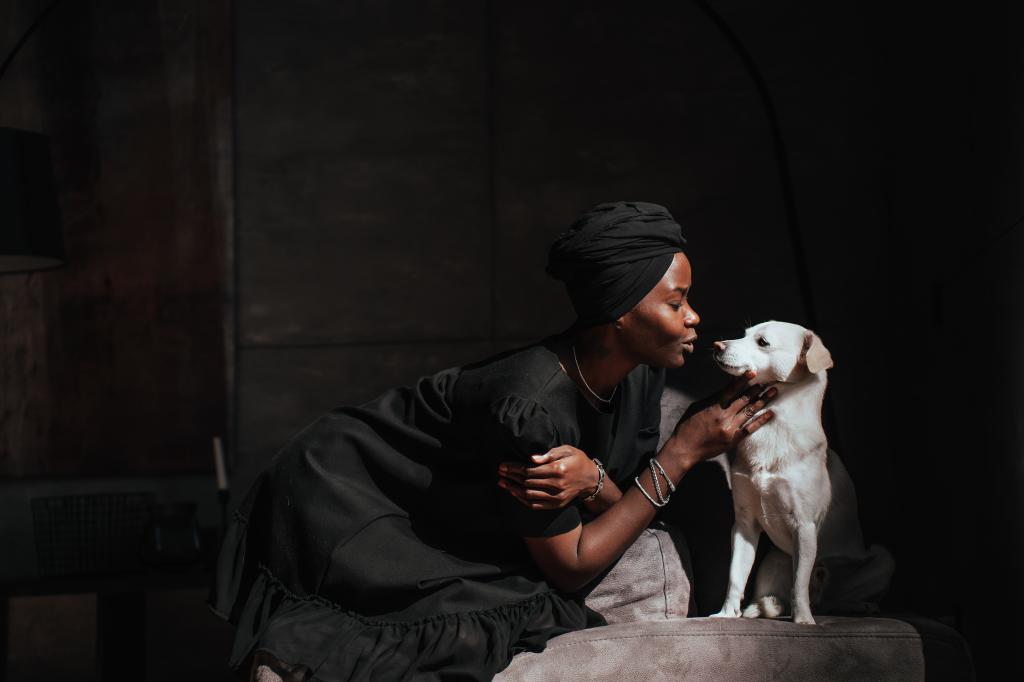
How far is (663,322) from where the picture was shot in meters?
2.12

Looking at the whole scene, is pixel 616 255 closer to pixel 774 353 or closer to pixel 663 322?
pixel 663 322

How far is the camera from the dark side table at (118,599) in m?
3.29

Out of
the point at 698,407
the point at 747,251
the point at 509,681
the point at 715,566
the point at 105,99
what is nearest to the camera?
the point at 509,681

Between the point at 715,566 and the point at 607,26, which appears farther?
the point at 607,26

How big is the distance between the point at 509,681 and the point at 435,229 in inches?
88.3

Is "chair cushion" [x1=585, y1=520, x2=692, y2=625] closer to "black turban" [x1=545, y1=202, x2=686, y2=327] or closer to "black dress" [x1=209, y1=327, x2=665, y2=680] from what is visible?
"black dress" [x1=209, y1=327, x2=665, y2=680]

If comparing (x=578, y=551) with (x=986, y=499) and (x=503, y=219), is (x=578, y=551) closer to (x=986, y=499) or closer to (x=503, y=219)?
(x=986, y=499)

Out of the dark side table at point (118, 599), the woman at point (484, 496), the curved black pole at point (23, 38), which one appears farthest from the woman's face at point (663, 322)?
the curved black pole at point (23, 38)

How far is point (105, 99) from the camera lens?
13.3ft

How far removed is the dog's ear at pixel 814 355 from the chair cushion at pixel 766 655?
0.50 metres

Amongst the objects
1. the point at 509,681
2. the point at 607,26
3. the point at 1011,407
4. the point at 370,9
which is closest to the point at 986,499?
the point at 1011,407

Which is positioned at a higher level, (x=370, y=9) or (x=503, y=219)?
(x=370, y=9)

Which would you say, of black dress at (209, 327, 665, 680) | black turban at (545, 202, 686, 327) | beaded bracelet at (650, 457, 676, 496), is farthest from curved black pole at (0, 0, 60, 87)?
beaded bracelet at (650, 457, 676, 496)

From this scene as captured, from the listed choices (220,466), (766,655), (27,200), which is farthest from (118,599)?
(766,655)
